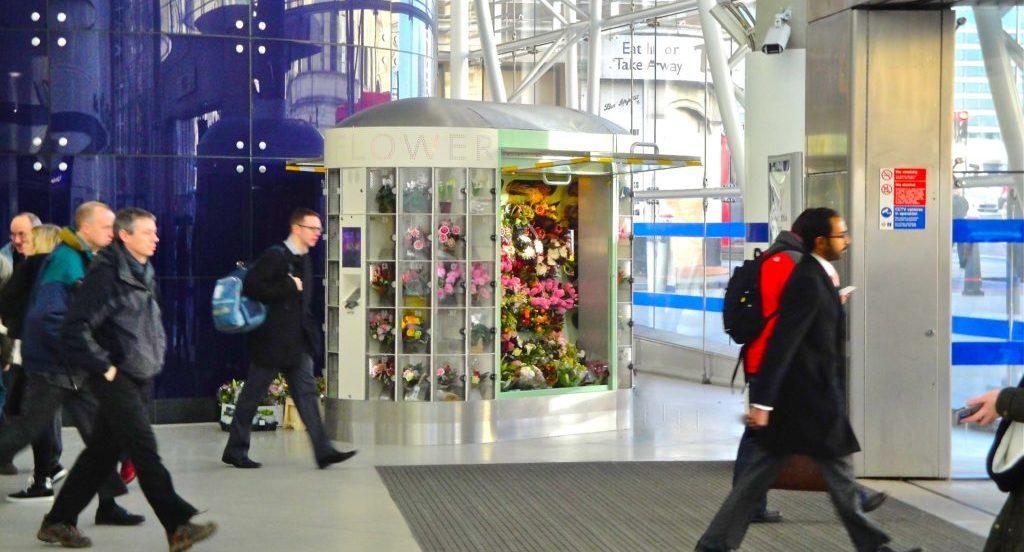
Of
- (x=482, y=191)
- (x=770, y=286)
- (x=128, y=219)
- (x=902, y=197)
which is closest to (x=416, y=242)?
(x=482, y=191)

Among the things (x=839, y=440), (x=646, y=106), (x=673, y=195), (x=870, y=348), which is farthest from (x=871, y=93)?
(x=646, y=106)

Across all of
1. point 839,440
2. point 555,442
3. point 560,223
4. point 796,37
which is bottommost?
point 555,442

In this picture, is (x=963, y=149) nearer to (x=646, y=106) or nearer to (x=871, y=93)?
(x=871, y=93)

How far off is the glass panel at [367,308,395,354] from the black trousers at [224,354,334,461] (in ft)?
4.41

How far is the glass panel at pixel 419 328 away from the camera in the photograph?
427 inches

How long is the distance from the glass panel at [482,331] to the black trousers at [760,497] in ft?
16.3

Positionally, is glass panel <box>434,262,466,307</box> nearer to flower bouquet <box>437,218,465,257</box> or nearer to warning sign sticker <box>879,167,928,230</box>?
flower bouquet <box>437,218,465,257</box>

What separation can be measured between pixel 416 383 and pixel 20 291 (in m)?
3.51

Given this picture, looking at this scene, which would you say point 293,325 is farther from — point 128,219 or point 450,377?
point 128,219

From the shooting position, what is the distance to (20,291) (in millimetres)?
8000

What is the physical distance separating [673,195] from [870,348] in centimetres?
1162

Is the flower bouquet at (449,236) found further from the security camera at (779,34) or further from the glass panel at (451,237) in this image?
the security camera at (779,34)

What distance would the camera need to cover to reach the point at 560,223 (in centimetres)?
1209

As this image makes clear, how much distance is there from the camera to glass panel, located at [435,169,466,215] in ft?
35.4
